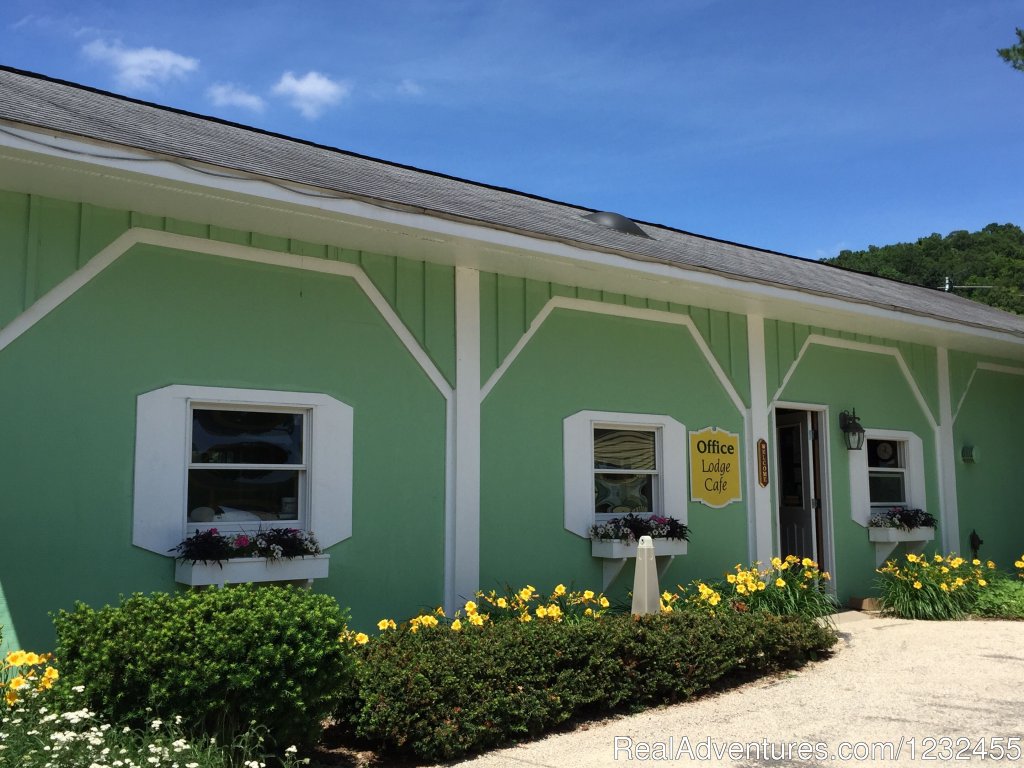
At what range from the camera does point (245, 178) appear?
584 centimetres

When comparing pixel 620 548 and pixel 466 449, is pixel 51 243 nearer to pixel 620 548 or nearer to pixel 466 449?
pixel 466 449

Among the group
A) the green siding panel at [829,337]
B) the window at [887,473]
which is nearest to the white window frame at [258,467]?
the green siding panel at [829,337]

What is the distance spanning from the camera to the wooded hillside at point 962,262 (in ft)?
112

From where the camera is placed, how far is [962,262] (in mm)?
38938

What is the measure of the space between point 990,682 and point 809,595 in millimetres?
2017

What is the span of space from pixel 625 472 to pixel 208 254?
4.35 metres

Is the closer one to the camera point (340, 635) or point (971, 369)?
point (340, 635)

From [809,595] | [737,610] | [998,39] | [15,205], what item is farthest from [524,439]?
[998,39]

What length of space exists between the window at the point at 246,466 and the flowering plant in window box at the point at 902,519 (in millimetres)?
7234

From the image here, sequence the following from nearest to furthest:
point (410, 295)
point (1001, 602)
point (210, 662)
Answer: point (210, 662) < point (410, 295) < point (1001, 602)

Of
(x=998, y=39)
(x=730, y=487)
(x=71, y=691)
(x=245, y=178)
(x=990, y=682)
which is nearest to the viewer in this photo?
(x=71, y=691)

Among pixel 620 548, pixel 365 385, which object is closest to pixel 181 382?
pixel 365 385

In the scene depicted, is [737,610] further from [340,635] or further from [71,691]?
[71,691]

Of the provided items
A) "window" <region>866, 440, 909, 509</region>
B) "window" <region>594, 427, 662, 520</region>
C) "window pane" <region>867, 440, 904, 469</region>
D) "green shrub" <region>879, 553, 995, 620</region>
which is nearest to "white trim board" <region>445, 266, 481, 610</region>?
"window" <region>594, 427, 662, 520</region>
